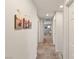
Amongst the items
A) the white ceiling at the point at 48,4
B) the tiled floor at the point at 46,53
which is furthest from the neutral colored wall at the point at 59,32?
the white ceiling at the point at 48,4

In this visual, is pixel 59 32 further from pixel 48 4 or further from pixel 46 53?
pixel 48 4

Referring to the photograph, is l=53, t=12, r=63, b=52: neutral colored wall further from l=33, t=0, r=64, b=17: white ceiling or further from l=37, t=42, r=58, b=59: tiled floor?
l=33, t=0, r=64, b=17: white ceiling

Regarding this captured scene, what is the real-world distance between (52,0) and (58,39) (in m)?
4.05

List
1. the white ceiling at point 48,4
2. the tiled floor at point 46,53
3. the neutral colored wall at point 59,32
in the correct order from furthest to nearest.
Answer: the neutral colored wall at point 59,32 < the tiled floor at point 46,53 < the white ceiling at point 48,4

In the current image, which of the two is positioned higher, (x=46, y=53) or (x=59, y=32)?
(x=59, y=32)

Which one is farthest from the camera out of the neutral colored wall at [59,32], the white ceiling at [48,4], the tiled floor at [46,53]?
the neutral colored wall at [59,32]

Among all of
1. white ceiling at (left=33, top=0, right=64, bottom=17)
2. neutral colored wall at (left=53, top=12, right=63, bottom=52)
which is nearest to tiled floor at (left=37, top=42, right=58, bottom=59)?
neutral colored wall at (left=53, top=12, right=63, bottom=52)

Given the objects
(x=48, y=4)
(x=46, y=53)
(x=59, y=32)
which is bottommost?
(x=46, y=53)

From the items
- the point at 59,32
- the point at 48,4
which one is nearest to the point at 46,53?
the point at 59,32

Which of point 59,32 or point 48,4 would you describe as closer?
point 48,4

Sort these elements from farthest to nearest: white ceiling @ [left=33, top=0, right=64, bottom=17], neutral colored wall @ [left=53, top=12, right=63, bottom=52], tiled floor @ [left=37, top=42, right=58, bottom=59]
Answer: neutral colored wall @ [left=53, top=12, right=63, bottom=52] < tiled floor @ [left=37, top=42, right=58, bottom=59] < white ceiling @ [left=33, top=0, right=64, bottom=17]

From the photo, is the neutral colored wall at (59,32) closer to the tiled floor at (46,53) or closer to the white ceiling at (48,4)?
the tiled floor at (46,53)

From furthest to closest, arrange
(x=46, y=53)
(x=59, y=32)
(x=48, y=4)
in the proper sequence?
1. (x=59, y=32)
2. (x=46, y=53)
3. (x=48, y=4)
